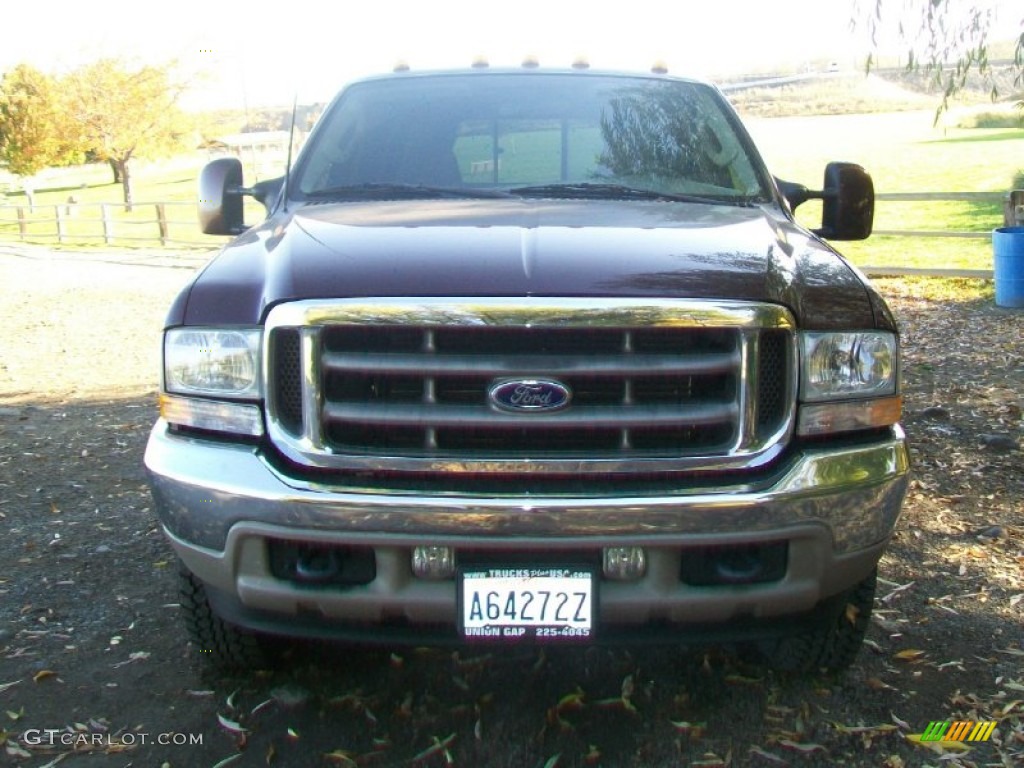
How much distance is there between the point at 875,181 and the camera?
29.2 metres

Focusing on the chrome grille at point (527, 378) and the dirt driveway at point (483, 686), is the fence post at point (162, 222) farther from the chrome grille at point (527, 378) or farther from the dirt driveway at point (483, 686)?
the chrome grille at point (527, 378)

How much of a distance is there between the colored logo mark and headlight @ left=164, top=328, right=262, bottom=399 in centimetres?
206

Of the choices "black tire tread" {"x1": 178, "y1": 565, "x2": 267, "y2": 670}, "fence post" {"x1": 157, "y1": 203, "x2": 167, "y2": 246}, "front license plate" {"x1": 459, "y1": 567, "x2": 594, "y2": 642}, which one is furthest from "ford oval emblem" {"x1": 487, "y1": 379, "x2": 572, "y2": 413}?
"fence post" {"x1": 157, "y1": 203, "x2": 167, "y2": 246}

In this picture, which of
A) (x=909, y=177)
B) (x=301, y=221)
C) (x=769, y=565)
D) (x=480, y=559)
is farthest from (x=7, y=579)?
(x=909, y=177)

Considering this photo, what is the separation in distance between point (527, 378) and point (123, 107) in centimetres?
3540

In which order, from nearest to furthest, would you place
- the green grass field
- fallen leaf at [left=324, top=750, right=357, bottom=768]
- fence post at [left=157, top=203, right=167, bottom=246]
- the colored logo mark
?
1. fallen leaf at [left=324, top=750, right=357, bottom=768]
2. the colored logo mark
3. the green grass field
4. fence post at [left=157, top=203, right=167, bottom=246]

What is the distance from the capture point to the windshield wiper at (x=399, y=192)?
12.1 ft

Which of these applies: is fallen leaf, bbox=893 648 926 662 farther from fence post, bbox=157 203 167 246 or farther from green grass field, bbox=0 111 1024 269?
fence post, bbox=157 203 167 246

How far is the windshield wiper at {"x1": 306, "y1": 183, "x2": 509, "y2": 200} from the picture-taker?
146 inches

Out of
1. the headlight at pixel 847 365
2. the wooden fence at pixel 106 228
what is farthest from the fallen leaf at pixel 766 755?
the wooden fence at pixel 106 228

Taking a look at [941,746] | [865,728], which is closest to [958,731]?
[941,746]

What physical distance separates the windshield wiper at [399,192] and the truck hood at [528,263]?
0.36 meters

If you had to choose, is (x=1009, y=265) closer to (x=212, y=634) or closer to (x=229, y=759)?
(x=212, y=634)

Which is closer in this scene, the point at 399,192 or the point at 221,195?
the point at 399,192
